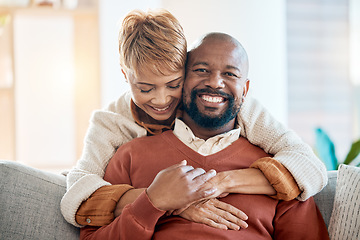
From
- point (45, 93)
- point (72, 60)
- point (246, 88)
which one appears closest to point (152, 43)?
point (246, 88)

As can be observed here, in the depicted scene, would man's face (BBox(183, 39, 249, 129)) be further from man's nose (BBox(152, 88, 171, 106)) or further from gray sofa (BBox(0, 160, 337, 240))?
gray sofa (BBox(0, 160, 337, 240))

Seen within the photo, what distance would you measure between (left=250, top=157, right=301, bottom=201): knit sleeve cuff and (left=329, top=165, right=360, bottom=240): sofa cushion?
0.18m

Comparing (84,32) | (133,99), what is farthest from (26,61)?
(133,99)

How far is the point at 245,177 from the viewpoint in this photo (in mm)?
1408

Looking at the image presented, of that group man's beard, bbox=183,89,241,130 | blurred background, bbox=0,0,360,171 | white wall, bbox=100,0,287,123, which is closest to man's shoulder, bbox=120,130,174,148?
man's beard, bbox=183,89,241,130

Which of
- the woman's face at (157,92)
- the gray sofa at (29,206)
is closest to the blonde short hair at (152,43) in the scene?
the woman's face at (157,92)

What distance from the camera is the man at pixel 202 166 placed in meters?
1.32

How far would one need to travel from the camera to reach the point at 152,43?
1.45 m

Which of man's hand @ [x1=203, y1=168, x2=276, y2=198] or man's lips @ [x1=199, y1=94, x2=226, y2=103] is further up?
man's lips @ [x1=199, y1=94, x2=226, y2=103]

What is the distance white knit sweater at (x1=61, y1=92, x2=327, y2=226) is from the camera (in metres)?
1.42

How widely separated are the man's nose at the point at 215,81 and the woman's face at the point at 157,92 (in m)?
0.10

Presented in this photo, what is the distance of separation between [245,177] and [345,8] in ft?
12.4

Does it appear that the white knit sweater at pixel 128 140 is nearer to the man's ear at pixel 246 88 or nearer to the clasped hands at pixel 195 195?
the man's ear at pixel 246 88

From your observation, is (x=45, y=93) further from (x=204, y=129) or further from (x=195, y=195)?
(x=195, y=195)
